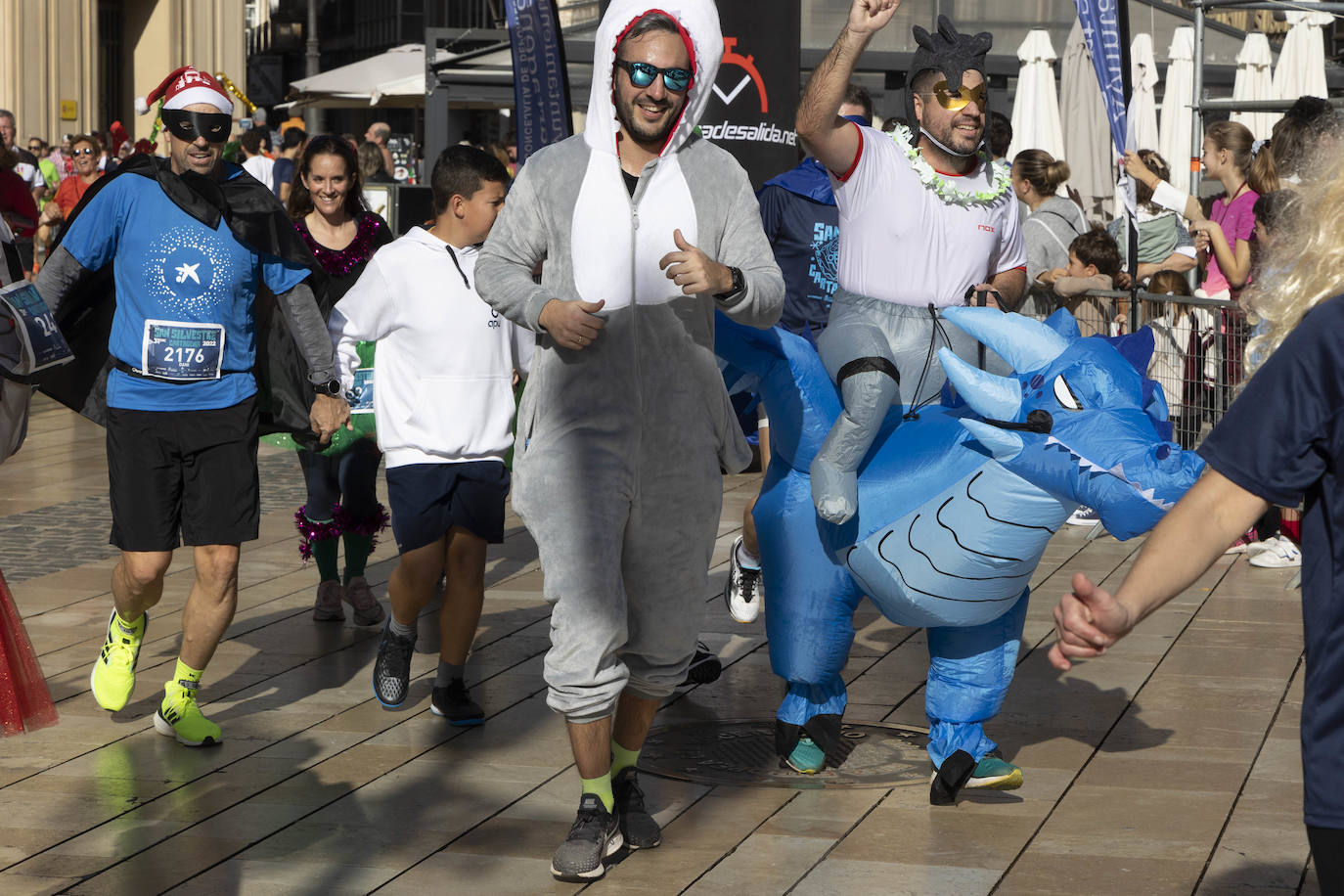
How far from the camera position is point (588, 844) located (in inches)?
185

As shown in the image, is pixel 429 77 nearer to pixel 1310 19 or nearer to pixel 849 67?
pixel 1310 19

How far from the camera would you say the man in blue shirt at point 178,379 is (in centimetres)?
584

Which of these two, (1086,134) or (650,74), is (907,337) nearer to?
(650,74)

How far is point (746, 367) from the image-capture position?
5.50 meters

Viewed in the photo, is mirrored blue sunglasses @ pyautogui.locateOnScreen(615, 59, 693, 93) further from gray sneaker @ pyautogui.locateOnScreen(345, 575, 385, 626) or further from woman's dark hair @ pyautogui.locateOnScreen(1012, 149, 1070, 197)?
woman's dark hair @ pyautogui.locateOnScreen(1012, 149, 1070, 197)

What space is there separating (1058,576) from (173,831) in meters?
5.29

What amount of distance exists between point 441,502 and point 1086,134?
10.2 meters

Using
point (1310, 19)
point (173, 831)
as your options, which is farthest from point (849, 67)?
point (1310, 19)

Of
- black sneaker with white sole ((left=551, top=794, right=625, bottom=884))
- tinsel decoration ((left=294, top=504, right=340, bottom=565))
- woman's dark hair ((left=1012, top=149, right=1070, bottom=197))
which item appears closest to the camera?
black sneaker with white sole ((left=551, top=794, right=625, bottom=884))

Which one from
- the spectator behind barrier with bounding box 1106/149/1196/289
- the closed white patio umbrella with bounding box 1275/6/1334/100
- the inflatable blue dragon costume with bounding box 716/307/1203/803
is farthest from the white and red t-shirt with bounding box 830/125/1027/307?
the closed white patio umbrella with bounding box 1275/6/1334/100

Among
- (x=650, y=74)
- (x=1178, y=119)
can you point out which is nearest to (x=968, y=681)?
(x=650, y=74)

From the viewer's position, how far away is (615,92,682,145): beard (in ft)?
15.5

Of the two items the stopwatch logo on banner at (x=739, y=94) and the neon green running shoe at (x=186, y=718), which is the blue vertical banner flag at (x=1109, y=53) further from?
the neon green running shoe at (x=186, y=718)

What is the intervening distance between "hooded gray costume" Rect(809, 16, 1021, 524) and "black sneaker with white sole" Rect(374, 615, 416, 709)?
6.27 feet
